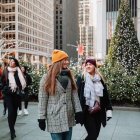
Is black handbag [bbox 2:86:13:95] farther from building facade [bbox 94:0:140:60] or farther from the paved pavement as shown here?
building facade [bbox 94:0:140:60]

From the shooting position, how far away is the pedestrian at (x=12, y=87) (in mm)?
7715

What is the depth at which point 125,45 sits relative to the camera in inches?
811

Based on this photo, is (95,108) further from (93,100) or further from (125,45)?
(125,45)

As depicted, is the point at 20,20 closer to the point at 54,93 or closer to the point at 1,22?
the point at 1,22

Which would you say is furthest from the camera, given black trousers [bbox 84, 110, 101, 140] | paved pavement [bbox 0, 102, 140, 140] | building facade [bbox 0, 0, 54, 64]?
building facade [bbox 0, 0, 54, 64]

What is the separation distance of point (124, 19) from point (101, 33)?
47009 mm

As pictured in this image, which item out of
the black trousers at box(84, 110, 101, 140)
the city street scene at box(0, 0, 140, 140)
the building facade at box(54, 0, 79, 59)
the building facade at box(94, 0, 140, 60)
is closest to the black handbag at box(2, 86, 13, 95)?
the city street scene at box(0, 0, 140, 140)

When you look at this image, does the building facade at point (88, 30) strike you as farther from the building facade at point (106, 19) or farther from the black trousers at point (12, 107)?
the black trousers at point (12, 107)

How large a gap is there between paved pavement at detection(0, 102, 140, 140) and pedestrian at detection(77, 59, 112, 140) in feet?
7.46

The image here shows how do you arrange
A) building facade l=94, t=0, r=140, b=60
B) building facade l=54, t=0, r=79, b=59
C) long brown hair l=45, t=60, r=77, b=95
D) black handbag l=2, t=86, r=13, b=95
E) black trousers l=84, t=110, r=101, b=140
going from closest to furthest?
long brown hair l=45, t=60, r=77, b=95 → black trousers l=84, t=110, r=101, b=140 → black handbag l=2, t=86, r=13, b=95 → building facade l=94, t=0, r=140, b=60 → building facade l=54, t=0, r=79, b=59

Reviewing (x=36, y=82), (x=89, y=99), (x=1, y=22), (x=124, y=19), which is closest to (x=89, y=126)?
(x=89, y=99)

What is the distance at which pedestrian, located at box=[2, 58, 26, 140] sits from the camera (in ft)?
25.3

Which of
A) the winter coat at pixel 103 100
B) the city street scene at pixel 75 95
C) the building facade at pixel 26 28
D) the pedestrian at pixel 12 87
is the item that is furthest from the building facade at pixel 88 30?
the winter coat at pixel 103 100

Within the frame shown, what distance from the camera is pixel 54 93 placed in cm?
473
